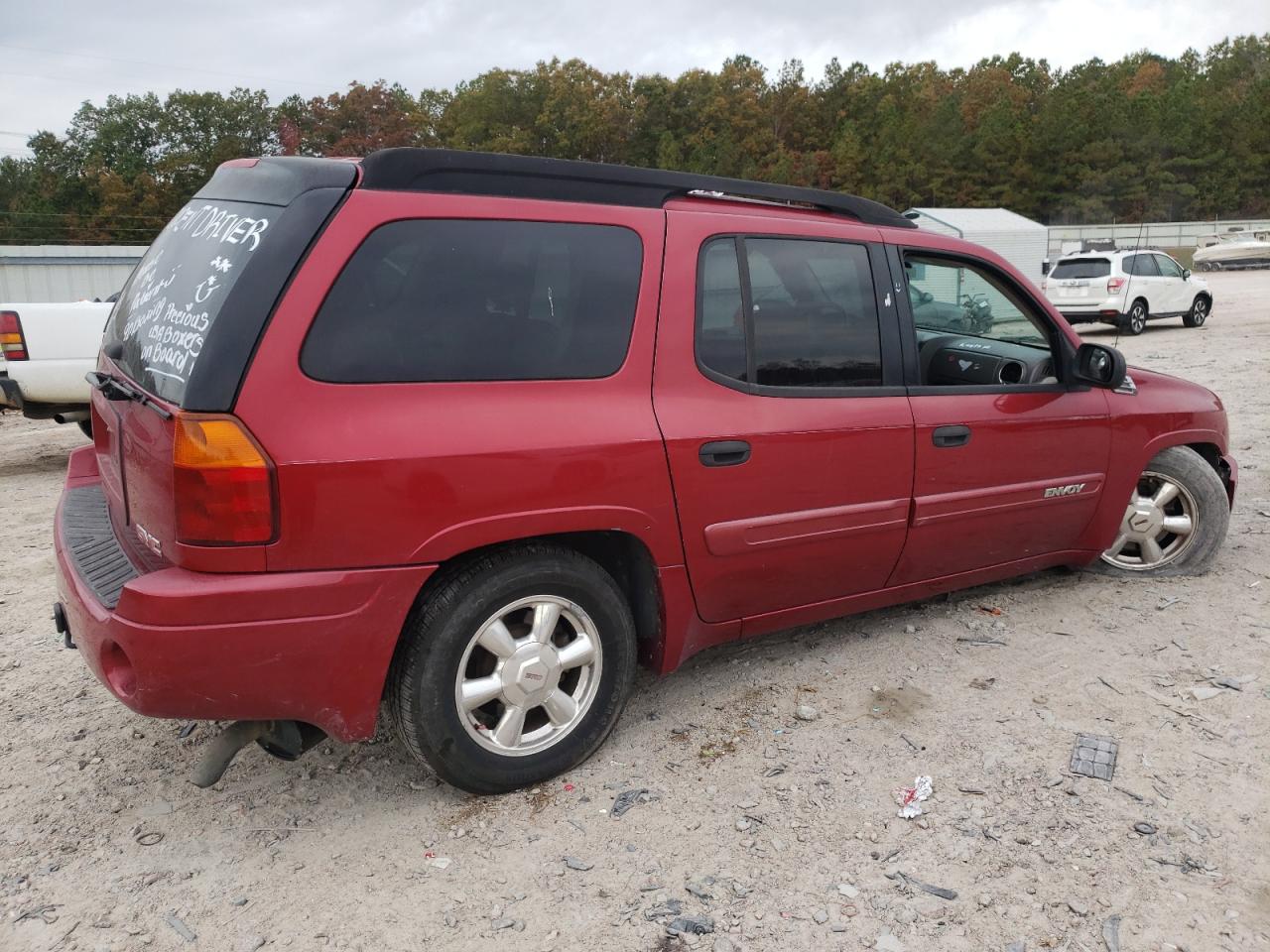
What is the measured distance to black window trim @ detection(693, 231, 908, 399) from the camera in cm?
322

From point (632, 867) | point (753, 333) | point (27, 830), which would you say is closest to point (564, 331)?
point (753, 333)

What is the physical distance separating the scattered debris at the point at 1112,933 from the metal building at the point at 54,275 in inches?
857

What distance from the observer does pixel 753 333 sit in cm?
333

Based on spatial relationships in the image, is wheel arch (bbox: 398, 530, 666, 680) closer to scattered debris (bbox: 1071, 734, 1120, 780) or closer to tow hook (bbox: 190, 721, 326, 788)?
tow hook (bbox: 190, 721, 326, 788)

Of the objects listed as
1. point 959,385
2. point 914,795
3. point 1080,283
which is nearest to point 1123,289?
point 1080,283

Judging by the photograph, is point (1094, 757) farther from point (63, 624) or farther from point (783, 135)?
point (783, 135)

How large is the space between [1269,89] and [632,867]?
8660 centimetres

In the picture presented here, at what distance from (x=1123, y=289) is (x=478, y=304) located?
17.7 meters

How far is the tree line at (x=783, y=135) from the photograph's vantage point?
61.2 metres

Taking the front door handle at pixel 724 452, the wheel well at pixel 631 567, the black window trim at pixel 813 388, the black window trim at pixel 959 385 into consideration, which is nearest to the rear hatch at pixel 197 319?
the wheel well at pixel 631 567

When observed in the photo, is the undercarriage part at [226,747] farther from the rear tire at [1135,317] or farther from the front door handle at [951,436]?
the rear tire at [1135,317]

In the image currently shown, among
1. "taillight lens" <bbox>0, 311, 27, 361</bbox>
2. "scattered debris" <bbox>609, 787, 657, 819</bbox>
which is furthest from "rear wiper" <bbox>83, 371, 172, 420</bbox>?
"taillight lens" <bbox>0, 311, 27, 361</bbox>

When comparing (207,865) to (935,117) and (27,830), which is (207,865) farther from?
(935,117)

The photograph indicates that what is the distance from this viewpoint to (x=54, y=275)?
2109 cm
